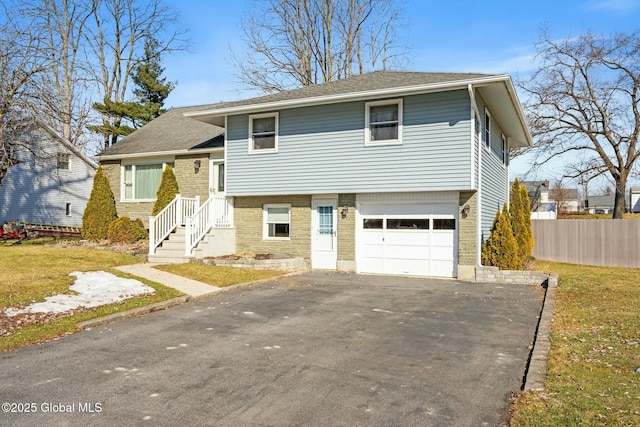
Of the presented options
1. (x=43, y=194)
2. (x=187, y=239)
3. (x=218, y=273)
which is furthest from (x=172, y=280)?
(x=43, y=194)

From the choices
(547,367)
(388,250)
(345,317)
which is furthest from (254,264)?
(547,367)

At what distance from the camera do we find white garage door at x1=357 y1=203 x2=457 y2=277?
1325cm

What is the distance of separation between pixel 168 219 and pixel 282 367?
35.9 feet

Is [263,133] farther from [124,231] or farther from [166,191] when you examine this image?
[124,231]

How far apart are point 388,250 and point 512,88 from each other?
551 cm

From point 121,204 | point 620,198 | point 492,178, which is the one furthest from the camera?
point 620,198

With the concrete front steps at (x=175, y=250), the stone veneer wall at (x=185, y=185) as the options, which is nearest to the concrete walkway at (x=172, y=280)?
the concrete front steps at (x=175, y=250)

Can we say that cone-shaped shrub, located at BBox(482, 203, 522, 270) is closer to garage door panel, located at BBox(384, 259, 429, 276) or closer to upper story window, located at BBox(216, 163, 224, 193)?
garage door panel, located at BBox(384, 259, 429, 276)

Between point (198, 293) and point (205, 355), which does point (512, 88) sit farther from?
point (205, 355)

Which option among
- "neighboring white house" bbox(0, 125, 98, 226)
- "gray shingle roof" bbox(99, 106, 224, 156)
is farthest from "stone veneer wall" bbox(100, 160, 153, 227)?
"neighboring white house" bbox(0, 125, 98, 226)

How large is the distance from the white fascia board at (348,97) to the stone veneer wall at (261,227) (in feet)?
9.30

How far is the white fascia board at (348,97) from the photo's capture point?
1196 centimetres

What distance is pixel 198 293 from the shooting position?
33.3ft

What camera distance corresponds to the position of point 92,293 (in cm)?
927
